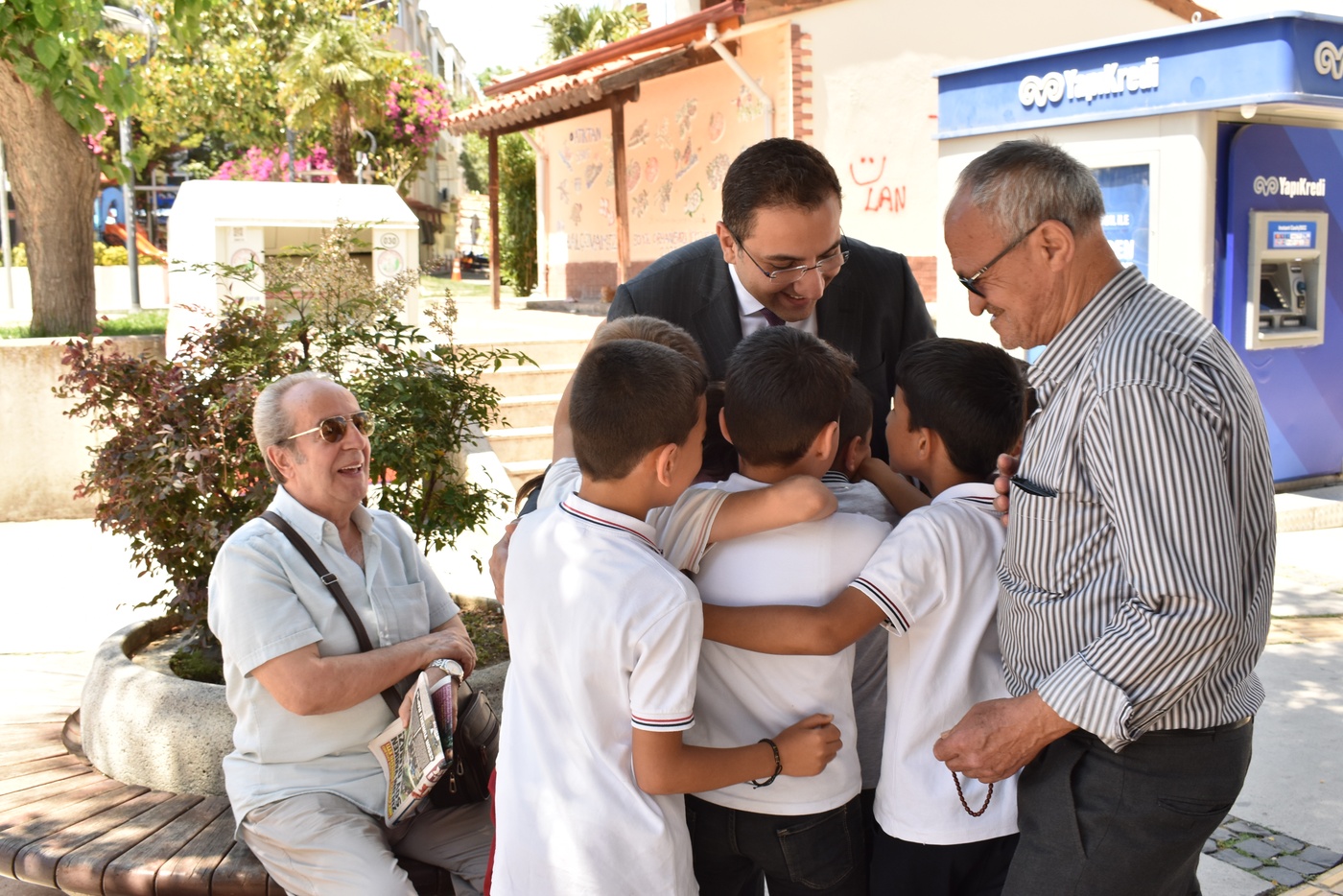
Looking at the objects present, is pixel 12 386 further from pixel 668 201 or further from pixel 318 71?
pixel 318 71

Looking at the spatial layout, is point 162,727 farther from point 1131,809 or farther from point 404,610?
point 1131,809

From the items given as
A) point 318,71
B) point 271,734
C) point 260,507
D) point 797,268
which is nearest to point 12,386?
point 260,507

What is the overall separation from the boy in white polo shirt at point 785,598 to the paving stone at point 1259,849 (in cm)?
Result: 200

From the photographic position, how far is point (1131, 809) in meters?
1.82

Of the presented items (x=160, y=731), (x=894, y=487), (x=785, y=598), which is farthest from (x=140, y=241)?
(x=785, y=598)

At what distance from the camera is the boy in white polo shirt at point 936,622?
76.4 inches

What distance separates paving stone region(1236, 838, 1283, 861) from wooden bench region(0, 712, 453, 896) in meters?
2.31

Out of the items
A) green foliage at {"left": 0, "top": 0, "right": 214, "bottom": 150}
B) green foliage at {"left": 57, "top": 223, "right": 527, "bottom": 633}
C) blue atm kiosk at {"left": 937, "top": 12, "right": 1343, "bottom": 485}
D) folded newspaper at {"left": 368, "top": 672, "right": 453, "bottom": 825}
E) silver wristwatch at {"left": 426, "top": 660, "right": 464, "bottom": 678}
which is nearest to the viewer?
folded newspaper at {"left": 368, "top": 672, "right": 453, "bottom": 825}

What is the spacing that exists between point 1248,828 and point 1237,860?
0.24 meters

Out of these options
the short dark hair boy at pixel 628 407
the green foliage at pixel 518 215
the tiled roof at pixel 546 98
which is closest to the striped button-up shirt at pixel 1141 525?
the short dark hair boy at pixel 628 407

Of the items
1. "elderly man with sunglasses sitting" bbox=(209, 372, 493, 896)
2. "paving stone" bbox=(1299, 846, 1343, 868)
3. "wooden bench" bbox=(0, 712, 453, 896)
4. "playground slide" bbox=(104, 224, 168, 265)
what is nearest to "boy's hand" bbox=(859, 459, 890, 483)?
"elderly man with sunglasses sitting" bbox=(209, 372, 493, 896)

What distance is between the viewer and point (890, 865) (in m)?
2.08

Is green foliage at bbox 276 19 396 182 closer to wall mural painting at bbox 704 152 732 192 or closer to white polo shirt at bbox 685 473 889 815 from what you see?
wall mural painting at bbox 704 152 732 192

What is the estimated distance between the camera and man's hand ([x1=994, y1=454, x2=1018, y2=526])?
6.54 feet
